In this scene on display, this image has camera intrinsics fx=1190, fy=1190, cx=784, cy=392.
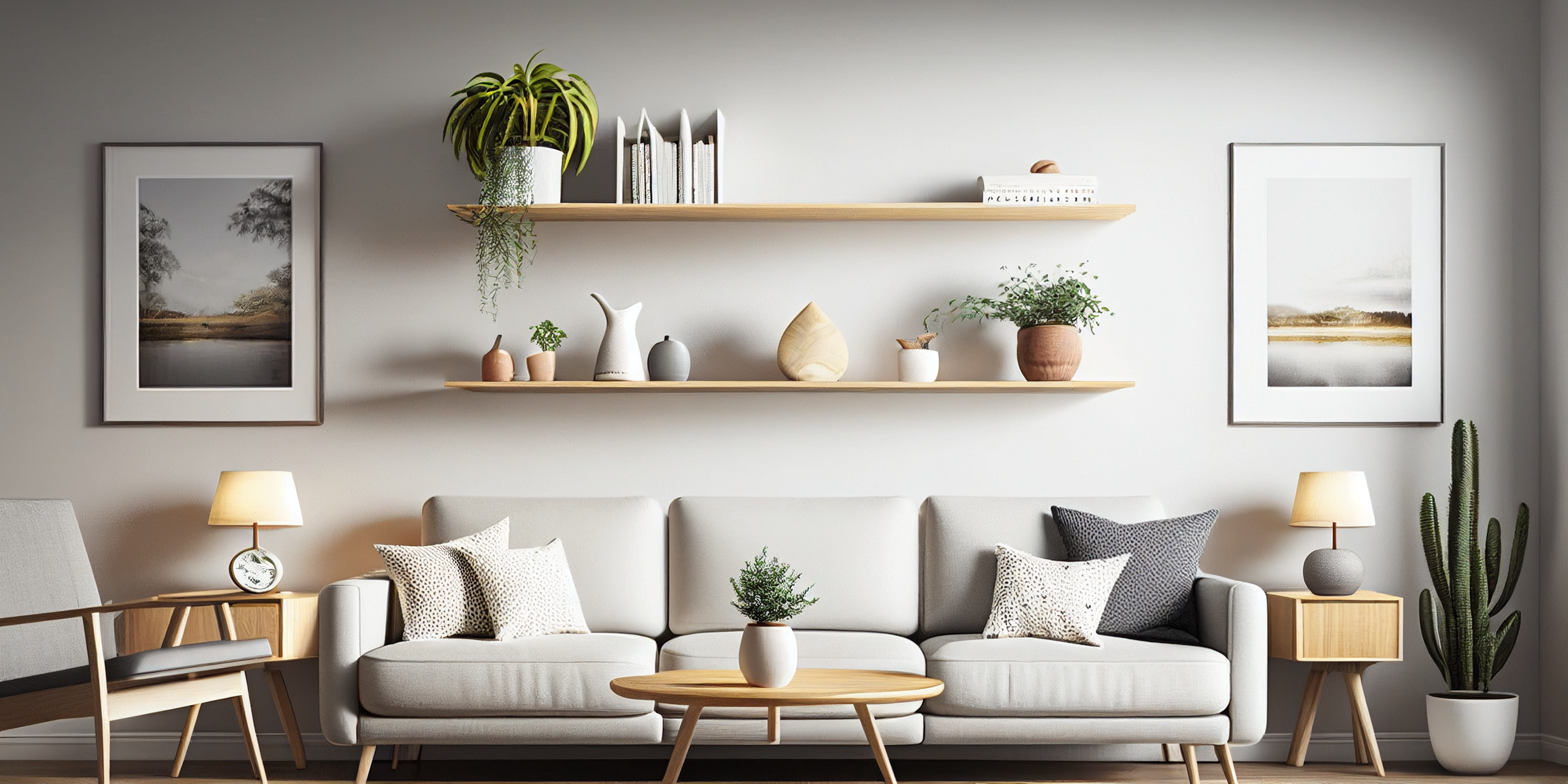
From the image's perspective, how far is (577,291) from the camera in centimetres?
412

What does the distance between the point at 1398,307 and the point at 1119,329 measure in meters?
0.95

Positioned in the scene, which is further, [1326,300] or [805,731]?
[1326,300]

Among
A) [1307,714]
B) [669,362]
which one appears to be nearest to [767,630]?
[669,362]

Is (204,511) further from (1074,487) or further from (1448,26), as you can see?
(1448,26)

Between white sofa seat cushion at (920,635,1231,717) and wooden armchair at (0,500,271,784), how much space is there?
1.89 m

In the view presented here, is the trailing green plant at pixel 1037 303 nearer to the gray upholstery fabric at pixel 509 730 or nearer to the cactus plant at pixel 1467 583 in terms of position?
the cactus plant at pixel 1467 583

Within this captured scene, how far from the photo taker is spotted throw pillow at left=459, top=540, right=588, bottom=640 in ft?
11.1

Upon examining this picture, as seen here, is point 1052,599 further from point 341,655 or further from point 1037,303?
point 341,655

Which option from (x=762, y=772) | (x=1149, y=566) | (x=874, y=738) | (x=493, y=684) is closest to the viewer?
(x=874, y=738)

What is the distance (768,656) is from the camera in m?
2.60

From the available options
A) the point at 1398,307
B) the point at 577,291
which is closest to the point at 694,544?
the point at 577,291

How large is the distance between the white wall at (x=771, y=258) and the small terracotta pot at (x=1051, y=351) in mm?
192

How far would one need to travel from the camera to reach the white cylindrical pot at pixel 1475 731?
145 inches

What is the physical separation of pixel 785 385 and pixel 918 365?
1.46ft
